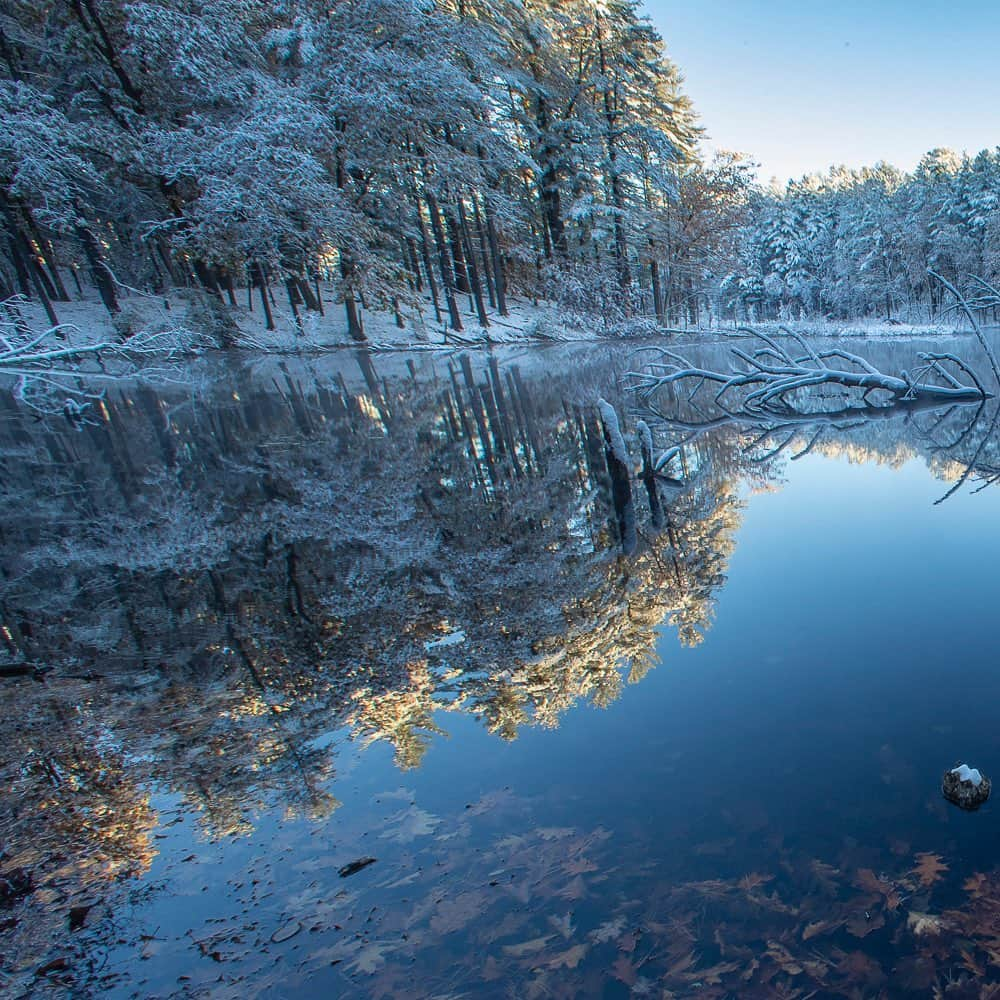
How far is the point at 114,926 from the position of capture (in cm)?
228

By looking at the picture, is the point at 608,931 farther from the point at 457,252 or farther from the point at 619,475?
the point at 457,252

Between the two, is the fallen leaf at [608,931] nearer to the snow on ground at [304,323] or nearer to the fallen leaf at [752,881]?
the fallen leaf at [752,881]

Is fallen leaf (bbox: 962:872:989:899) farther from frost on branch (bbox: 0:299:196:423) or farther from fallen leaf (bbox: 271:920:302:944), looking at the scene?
frost on branch (bbox: 0:299:196:423)

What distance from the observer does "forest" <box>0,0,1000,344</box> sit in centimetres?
2144

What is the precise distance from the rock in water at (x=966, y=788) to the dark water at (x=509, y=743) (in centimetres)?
5

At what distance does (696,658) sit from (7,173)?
1180 inches

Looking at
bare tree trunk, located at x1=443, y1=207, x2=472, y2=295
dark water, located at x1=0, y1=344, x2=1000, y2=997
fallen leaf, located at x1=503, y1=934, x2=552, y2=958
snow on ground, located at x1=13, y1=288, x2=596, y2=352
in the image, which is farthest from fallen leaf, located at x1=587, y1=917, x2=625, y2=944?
bare tree trunk, located at x1=443, y1=207, x2=472, y2=295

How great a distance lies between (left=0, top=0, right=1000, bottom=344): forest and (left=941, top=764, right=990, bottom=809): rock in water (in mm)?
24267

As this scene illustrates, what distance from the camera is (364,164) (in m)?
26.1

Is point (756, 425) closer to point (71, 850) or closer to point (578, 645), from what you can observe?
point (578, 645)

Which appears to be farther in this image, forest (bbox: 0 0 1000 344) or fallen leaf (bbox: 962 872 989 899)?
forest (bbox: 0 0 1000 344)

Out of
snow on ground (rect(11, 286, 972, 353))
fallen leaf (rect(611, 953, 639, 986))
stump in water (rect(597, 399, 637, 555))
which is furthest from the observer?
snow on ground (rect(11, 286, 972, 353))

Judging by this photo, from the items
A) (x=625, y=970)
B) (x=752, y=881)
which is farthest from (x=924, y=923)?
(x=625, y=970)

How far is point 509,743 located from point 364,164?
29.6m
